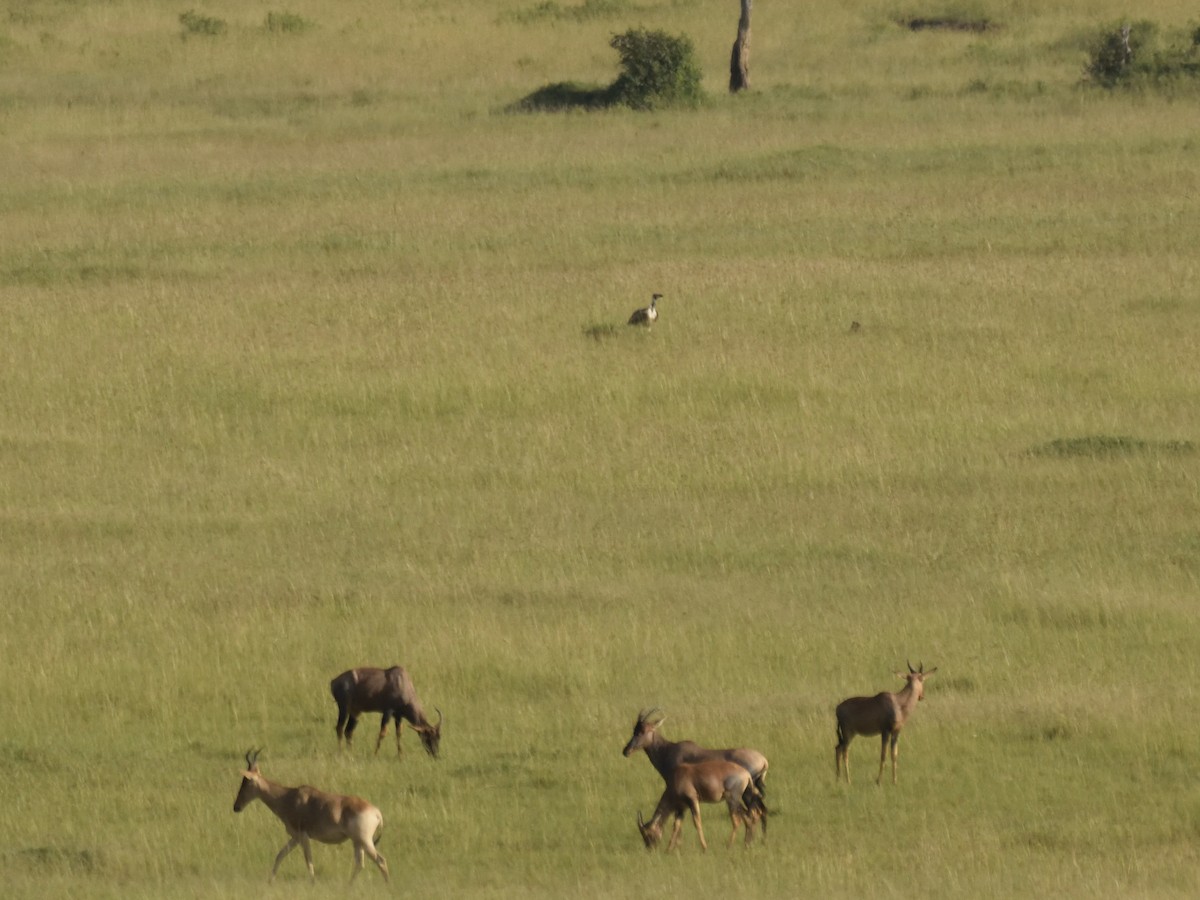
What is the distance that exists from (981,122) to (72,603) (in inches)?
999

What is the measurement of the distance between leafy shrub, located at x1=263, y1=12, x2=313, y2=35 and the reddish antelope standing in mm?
38030

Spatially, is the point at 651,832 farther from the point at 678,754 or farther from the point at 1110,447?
the point at 1110,447

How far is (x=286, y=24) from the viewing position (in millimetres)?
46406

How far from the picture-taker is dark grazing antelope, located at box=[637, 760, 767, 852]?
9.43 m

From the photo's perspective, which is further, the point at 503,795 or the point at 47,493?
the point at 47,493

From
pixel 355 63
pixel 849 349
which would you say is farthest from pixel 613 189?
pixel 355 63

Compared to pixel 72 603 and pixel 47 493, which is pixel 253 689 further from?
pixel 47 493

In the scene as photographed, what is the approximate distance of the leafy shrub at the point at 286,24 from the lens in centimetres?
4616

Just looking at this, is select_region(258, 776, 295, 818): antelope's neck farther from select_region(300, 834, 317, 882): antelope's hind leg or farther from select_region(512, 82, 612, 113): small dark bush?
select_region(512, 82, 612, 113): small dark bush

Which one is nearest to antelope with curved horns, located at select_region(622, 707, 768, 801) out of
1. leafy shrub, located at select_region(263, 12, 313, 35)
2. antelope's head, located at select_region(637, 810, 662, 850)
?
antelope's head, located at select_region(637, 810, 662, 850)

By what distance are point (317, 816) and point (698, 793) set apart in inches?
66.0

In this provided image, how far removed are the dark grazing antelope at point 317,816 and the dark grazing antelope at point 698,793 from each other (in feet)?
3.95

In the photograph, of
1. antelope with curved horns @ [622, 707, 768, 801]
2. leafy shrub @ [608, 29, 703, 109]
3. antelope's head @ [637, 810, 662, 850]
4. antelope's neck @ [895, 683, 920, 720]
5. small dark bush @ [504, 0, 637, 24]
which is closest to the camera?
antelope's head @ [637, 810, 662, 850]

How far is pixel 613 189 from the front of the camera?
104ft
